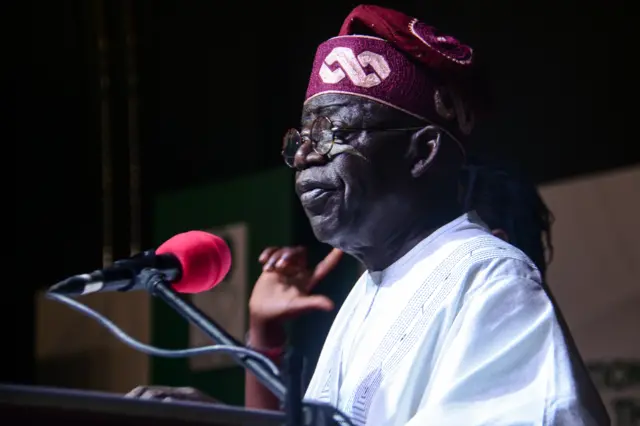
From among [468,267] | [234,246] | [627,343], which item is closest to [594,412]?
[468,267]

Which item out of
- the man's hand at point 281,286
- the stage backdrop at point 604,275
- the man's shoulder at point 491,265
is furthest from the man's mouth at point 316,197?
the stage backdrop at point 604,275

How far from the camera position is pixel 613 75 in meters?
3.51

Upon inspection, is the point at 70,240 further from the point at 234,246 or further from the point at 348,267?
the point at 348,267

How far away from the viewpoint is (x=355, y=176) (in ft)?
7.44

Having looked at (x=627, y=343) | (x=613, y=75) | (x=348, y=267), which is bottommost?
(x=627, y=343)

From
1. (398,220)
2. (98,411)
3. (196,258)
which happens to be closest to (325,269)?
(398,220)

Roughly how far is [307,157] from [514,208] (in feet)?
3.49

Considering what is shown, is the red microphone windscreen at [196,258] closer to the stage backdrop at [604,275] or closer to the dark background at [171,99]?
the dark background at [171,99]

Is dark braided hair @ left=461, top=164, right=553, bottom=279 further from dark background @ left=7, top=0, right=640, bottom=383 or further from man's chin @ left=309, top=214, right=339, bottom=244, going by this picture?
man's chin @ left=309, top=214, right=339, bottom=244

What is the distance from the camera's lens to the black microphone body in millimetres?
1839

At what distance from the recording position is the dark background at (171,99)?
11.9 feet

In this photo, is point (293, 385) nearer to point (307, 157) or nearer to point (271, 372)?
point (271, 372)

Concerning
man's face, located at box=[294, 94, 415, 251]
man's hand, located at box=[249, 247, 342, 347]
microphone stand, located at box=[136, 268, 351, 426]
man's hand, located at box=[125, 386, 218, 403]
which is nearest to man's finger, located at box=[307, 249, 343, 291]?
man's hand, located at box=[249, 247, 342, 347]

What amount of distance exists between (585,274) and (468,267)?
1633mm
